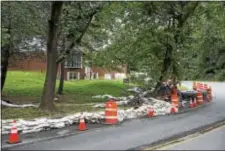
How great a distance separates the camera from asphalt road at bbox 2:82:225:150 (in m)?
12.3

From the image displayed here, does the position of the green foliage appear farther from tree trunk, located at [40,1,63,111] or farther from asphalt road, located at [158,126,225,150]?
asphalt road, located at [158,126,225,150]

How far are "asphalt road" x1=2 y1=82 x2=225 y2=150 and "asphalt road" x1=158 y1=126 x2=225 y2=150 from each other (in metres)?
0.81

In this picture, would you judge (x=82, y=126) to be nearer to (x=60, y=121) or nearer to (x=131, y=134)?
(x=60, y=121)

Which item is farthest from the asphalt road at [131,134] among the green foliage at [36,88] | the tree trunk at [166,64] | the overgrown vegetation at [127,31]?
the green foliage at [36,88]

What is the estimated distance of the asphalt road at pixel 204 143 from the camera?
12398 mm

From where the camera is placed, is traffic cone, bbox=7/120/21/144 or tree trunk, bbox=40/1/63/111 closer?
traffic cone, bbox=7/120/21/144

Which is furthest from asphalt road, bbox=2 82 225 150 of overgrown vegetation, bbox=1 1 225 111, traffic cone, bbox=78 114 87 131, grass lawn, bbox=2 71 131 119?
overgrown vegetation, bbox=1 1 225 111

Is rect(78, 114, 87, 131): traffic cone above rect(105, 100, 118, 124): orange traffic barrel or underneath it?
underneath

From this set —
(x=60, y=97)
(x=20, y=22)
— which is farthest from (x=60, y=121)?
(x=60, y=97)

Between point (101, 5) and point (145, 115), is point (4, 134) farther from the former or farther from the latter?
point (101, 5)

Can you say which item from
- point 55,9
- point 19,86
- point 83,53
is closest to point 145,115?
point 55,9

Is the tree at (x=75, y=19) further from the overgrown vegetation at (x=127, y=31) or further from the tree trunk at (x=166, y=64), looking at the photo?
the tree trunk at (x=166, y=64)

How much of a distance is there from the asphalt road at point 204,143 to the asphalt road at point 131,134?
81cm

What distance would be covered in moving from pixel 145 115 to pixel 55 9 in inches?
224
